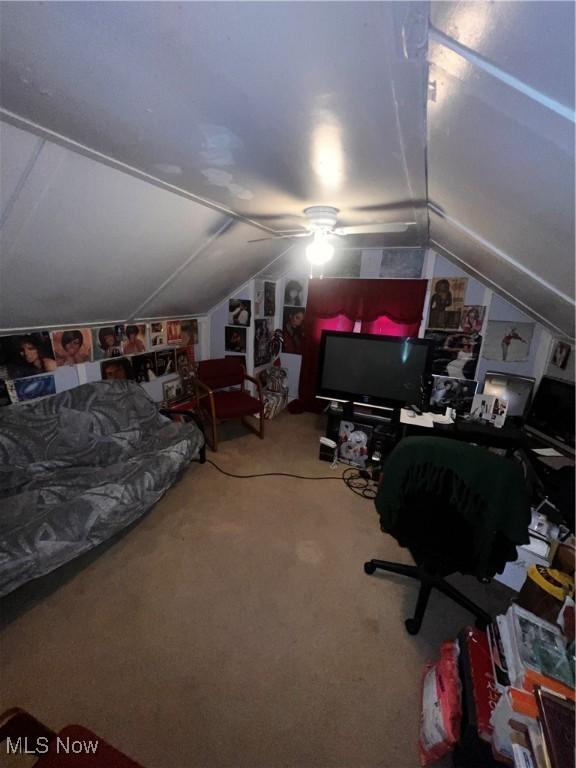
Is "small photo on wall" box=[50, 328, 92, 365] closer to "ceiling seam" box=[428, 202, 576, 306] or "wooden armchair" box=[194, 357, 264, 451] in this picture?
"wooden armchair" box=[194, 357, 264, 451]

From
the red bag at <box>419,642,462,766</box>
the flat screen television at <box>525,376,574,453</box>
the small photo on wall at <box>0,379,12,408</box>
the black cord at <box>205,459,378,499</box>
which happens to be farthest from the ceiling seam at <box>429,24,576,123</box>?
the small photo on wall at <box>0,379,12,408</box>

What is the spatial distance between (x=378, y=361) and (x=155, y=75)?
10.1 feet

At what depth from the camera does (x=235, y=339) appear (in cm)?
441

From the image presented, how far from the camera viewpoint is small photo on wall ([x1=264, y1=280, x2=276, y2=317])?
14.6ft

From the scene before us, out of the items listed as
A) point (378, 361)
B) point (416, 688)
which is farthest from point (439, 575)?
point (378, 361)

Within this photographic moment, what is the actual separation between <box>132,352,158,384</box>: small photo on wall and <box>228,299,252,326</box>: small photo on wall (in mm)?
1180

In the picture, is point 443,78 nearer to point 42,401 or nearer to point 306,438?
point 42,401

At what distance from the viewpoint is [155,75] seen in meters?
0.91

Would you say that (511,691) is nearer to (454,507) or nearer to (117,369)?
(454,507)

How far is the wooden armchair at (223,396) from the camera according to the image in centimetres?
362

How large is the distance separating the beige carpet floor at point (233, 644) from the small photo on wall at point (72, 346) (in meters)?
1.64

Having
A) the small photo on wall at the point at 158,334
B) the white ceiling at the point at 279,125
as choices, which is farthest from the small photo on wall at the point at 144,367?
the white ceiling at the point at 279,125

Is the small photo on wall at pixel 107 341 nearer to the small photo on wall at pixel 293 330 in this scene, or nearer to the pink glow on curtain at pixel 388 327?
the small photo on wall at pixel 293 330

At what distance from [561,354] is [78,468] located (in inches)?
169
